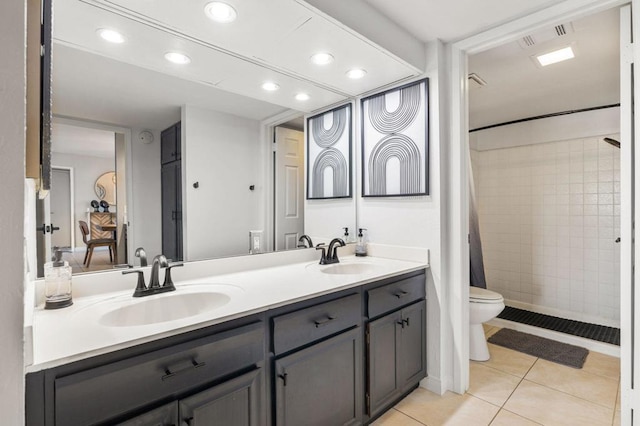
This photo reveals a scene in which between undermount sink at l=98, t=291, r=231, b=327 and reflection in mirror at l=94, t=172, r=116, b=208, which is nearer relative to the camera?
undermount sink at l=98, t=291, r=231, b=327

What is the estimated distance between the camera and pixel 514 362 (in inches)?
94.3

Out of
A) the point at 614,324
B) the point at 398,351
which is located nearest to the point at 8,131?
the point at 398,351

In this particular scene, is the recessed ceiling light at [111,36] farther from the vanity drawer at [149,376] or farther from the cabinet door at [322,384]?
the cabinet door at [322,384]

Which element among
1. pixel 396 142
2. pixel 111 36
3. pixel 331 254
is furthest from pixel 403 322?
pixel 111 36

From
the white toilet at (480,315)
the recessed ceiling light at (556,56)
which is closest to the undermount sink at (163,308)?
the white toilet at (480,315)

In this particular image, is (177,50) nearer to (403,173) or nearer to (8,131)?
(8,131)

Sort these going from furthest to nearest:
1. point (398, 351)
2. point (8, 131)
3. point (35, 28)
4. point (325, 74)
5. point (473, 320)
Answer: point (473, 320) < point (325, 74) < point (398, 351) < point (35, 28) < point (8, 131)

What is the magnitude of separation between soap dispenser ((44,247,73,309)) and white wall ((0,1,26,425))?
2.32 ft

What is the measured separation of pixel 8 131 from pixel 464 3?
1915mm

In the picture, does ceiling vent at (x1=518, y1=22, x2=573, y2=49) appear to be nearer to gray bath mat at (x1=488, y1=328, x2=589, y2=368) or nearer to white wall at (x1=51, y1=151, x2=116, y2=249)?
gray bath mat at (x1=488, y1=328, x2=589, y2=368)

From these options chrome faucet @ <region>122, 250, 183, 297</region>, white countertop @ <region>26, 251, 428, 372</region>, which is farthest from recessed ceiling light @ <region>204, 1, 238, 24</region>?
white countertop @ <region>26, 251, 428, 372</region>

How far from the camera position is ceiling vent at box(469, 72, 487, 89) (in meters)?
2.40

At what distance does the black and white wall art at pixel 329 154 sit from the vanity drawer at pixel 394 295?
82 centimetres

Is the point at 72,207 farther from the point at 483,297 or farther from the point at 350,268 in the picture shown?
the point at 483,297
